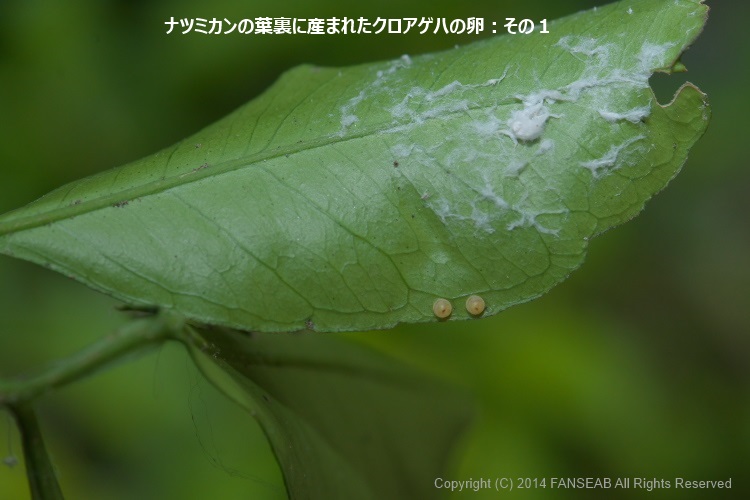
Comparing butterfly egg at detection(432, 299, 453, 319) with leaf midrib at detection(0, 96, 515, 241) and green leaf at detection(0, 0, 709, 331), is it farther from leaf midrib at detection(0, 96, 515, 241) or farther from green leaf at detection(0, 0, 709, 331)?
leaf midrib at detection(0, 96, 515, 241)

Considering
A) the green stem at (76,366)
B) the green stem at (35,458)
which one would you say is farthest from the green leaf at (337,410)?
the green stem at (35,458)

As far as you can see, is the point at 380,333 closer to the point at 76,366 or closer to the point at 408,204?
the point at 408,204

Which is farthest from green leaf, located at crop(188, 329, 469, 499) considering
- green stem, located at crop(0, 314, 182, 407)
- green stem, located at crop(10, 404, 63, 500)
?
green stem, located at crop(10, 404, 63, 500)

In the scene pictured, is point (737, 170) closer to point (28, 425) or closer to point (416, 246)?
point (416, 246)

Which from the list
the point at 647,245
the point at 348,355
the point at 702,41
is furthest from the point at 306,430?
the point at 702,41

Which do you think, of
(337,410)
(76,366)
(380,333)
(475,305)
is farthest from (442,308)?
(380,333)

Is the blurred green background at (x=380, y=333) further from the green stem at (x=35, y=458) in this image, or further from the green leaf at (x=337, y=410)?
the green stem at (x=35, y=458)
